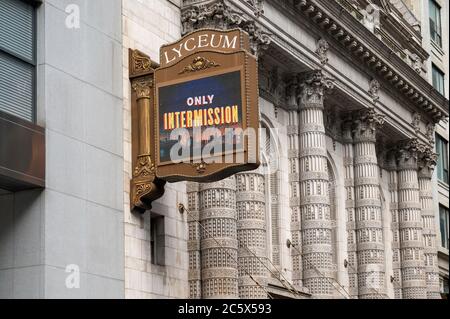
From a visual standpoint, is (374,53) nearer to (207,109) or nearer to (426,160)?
(426,160)

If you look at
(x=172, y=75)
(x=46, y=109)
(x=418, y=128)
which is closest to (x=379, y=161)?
(x=418, y=128)

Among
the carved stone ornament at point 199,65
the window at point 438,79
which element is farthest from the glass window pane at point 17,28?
the window at point 438,79

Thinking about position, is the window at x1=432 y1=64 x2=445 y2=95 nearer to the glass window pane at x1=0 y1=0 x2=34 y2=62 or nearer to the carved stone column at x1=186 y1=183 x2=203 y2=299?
the carved stone column at x1=186 y1=183 x2=203 y2=299

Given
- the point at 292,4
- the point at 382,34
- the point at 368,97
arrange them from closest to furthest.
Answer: the point at 292,4 → the point at 368,97 → the point at 382,34

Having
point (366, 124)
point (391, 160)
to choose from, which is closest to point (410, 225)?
point (391, 160)

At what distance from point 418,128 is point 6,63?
28673 millimetres

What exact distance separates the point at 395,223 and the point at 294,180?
38.0 feet

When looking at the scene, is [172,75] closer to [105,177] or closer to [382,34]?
[105,177]

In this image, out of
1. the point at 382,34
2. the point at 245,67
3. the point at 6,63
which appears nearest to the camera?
the point at 6,63

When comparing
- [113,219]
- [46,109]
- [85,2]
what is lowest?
[113,219]

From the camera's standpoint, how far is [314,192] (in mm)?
40781

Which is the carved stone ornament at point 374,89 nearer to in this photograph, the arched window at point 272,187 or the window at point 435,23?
the arched window at point 272,187

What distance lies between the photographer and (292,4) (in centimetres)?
→ 4025

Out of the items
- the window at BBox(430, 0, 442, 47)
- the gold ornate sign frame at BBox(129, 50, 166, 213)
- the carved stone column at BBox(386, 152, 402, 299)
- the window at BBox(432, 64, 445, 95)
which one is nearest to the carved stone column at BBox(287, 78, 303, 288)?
the carved stone column at BBox(386, 152, 402, 299)
